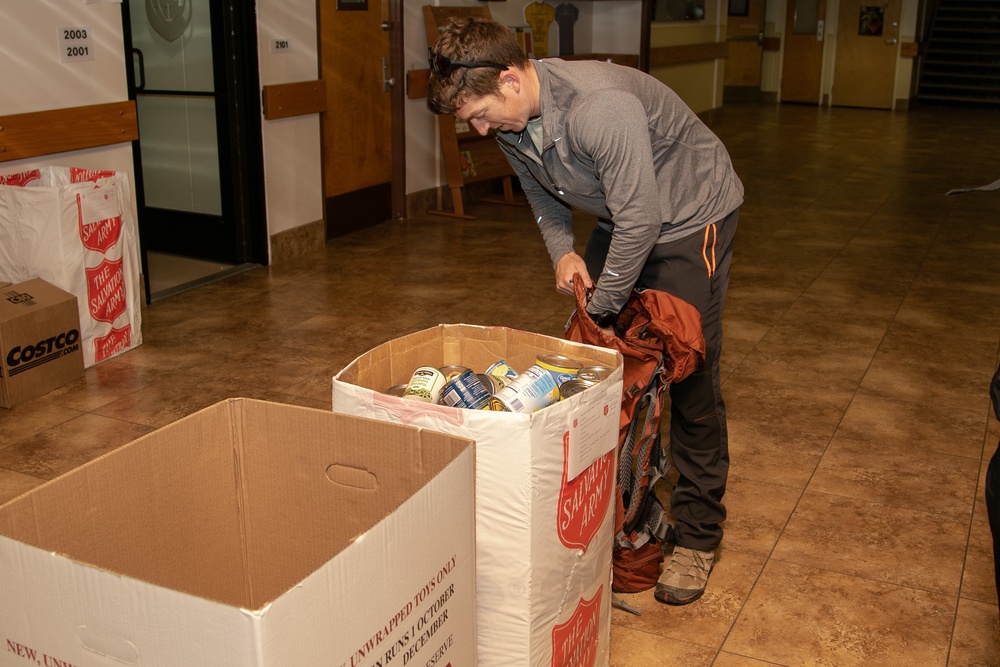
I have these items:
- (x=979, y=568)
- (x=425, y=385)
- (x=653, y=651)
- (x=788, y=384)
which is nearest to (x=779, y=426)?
(x=788, y=384)

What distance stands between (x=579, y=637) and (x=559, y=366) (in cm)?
49

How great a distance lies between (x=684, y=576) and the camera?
2400 mm

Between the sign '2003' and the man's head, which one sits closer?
the man's head

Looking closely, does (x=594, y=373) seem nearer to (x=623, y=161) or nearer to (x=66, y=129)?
(x=623, y=161)

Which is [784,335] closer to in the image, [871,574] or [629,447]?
[871,574]

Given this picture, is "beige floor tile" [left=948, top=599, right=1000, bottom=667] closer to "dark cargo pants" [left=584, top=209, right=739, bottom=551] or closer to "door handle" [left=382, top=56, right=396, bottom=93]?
"dark cargo pants" [left=584, top=209, right=739, bottom=551]

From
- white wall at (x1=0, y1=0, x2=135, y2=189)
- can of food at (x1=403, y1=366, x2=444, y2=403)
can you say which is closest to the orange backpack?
can of food at (x1=403, y1=366, x2=444, y2=403)

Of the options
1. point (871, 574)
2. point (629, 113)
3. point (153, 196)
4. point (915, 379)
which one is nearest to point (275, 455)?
point (629, 113)

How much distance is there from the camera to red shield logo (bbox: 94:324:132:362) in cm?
391

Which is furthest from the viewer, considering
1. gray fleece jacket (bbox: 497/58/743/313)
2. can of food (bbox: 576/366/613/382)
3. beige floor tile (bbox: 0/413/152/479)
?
beige floor tile (bbox: 0/413/152/479)

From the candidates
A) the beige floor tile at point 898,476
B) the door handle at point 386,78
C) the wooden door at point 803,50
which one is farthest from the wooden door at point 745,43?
the beige floor tile at point 898,476

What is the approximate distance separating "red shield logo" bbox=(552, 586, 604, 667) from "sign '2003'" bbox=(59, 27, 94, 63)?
3330 millimetres

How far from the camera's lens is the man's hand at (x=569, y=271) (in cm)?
221

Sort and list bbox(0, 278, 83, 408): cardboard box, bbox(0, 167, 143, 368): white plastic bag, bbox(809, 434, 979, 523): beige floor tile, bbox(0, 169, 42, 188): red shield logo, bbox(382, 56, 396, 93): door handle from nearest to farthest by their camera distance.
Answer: bbox(809, 434, 979, 523): beige floor tile → bbox(0, 278, 83, 408): cardboard box → bbox(0, 167, 143, 368): white plastic bag → bbox(0, 169, 42, 188): red shield logo → bbox(382, 56, 396, 93): door handle
